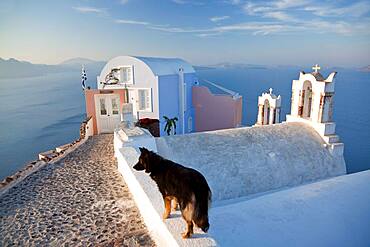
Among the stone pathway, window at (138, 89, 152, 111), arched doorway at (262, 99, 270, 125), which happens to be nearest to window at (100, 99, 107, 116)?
window at (138, 89, 152, 111)

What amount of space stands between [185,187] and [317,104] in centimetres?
932

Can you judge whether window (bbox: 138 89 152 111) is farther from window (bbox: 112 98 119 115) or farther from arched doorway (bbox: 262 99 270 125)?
arched doorway (bbox: 262 99 270 125)

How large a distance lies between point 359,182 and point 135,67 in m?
12.4

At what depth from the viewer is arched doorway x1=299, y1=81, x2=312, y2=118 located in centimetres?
1067

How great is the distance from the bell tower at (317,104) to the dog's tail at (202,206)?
29.2 ft

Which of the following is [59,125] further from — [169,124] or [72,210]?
[72,210]

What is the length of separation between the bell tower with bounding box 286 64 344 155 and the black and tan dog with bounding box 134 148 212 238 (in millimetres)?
8910

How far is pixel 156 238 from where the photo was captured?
377 centimetres

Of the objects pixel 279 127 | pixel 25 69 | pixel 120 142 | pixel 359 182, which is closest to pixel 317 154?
pixel 279 127

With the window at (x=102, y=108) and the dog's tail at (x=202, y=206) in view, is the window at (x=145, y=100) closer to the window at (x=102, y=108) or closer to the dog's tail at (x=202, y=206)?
the window at (x=102, y=108)

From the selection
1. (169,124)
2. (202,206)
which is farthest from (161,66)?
(202,206)

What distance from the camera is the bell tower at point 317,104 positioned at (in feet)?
31.9

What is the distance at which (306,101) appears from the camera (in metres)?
10.9

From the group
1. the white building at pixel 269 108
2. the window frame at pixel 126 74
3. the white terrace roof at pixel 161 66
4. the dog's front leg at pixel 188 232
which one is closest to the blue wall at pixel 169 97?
the white terrace roof at pixel 161 66
